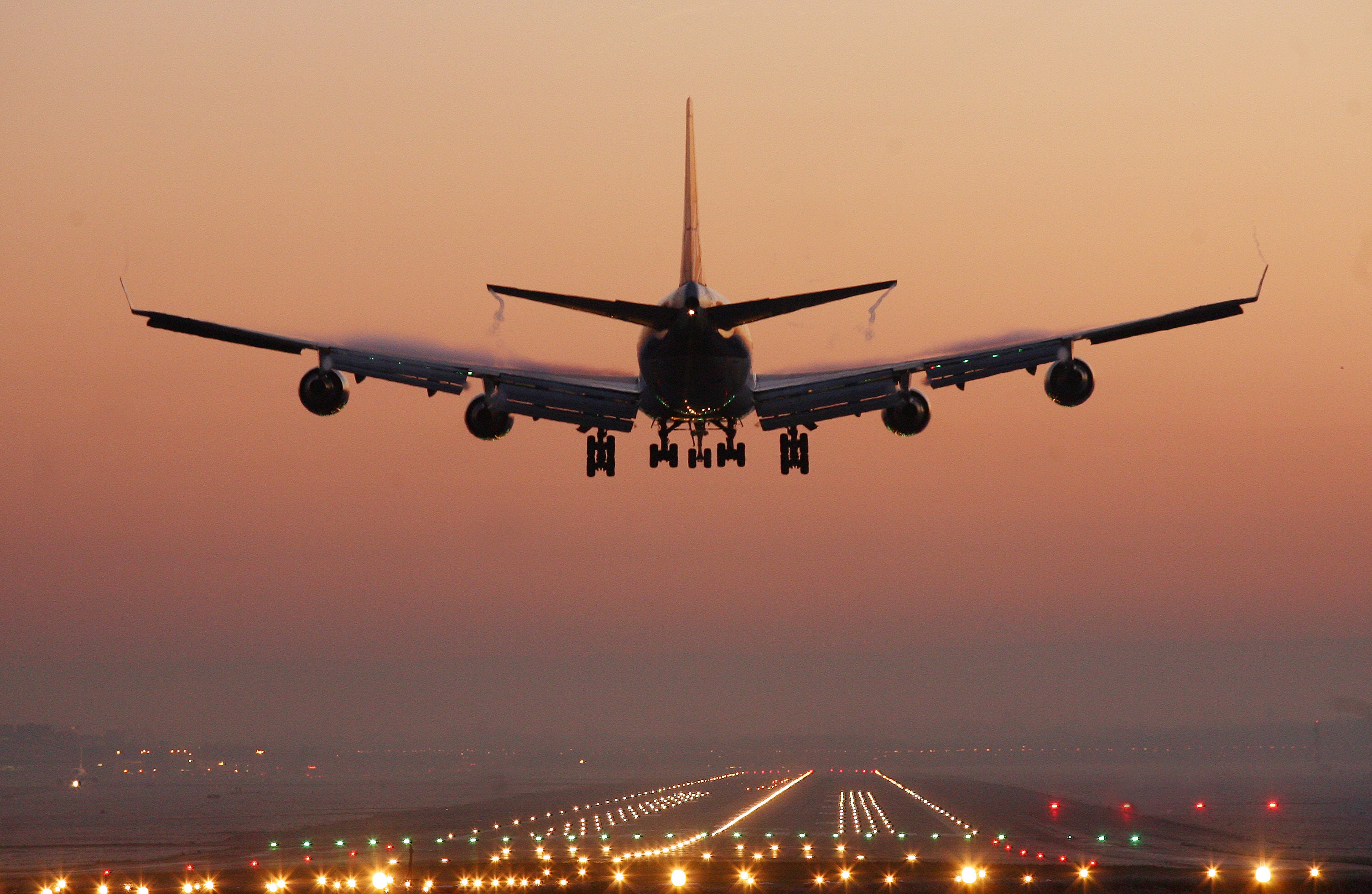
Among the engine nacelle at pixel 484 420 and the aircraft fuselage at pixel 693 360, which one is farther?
the engine nacelle at pixel 484 420

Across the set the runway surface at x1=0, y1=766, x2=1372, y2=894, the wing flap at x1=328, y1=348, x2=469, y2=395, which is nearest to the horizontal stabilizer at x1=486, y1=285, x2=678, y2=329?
the wing flap at x1=328, y1=348, x2=469, y2=395

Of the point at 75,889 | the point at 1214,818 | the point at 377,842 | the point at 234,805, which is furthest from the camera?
the point at 234,805

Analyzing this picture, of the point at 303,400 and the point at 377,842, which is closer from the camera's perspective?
the point at 303,400

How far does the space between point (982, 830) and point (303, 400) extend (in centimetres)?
9734

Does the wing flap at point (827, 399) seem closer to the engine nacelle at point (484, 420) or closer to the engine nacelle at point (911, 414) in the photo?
the engine nacelle at point (911, 414)

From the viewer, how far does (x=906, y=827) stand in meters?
123

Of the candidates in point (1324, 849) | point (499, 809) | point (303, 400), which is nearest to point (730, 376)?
point (303, 400)

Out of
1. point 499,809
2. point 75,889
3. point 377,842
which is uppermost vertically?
point 499,809

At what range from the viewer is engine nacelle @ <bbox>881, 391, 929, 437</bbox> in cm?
4428

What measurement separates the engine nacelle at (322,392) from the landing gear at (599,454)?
1053cm

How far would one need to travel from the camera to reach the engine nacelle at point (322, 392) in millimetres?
39219

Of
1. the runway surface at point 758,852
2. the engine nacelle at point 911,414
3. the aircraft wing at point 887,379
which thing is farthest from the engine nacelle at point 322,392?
the runway surface at point 758,852

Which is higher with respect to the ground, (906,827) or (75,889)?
(906,827)

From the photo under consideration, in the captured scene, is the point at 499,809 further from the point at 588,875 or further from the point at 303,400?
the point at 303,400
